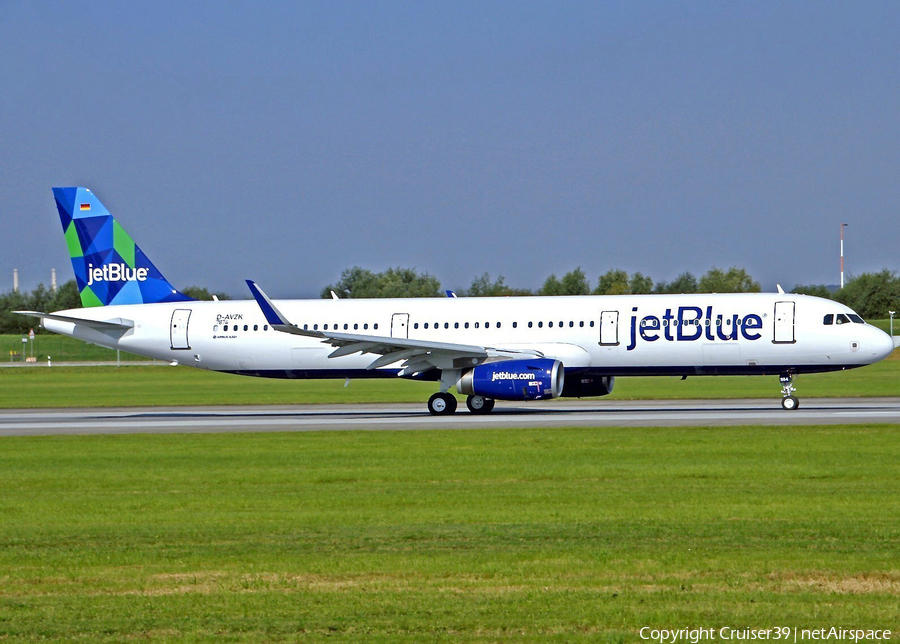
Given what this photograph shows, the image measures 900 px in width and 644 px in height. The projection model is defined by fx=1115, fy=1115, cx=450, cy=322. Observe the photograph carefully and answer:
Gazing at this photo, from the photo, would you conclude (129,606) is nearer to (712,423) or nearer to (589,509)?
(589,509)

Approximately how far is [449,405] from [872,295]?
3305 inches

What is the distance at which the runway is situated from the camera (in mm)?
30891

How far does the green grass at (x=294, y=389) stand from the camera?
47.8 m

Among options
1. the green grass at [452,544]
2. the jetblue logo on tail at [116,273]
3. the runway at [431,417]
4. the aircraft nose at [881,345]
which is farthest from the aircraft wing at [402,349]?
the green grass at [452,544]

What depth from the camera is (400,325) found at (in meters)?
37.9

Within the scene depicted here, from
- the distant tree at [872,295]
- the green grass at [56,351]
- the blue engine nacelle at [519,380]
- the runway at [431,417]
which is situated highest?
the distant tree at [872,295]

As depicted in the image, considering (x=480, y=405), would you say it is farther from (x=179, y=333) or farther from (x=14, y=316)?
(x=14, y=316)

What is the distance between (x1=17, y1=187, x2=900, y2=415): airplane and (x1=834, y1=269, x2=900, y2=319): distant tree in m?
74.7

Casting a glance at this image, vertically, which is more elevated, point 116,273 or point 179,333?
point 116,273

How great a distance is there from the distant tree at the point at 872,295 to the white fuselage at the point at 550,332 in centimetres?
7522

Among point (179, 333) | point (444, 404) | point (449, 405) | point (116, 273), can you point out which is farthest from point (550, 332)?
point (116, 273)

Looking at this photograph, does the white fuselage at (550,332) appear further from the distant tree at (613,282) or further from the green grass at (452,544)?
the distant tree at (613,282)

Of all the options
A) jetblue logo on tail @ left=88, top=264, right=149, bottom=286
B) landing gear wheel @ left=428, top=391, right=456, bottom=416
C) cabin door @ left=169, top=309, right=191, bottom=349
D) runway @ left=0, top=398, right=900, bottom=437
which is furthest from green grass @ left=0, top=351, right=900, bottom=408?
landing gear wheel @ left=428, top=391, right=456, bottom=416

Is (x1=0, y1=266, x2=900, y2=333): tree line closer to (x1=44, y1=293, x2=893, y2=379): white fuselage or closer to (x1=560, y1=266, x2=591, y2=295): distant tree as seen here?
(x1=560, y1=266, x2=591, y2=295): distant tree
